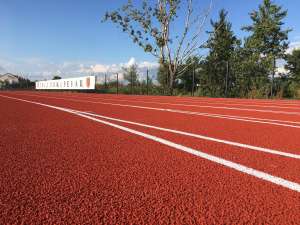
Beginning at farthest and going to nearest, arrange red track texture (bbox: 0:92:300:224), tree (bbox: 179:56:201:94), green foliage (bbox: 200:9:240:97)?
tree (bbox: 179:56:201:94), green foliage (bbox: 200:9:240:97), red track texture (bbox: 0:92:300:224)

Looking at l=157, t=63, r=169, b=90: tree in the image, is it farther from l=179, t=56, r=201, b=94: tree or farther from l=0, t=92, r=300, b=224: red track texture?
l=0, t=92, r=300, b=224: red track texture

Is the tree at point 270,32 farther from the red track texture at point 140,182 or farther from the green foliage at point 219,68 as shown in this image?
the red track texture at point 140,182

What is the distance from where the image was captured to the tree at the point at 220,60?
23.0 m

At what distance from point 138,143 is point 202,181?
59.5 inches

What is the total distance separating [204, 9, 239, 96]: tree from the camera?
23016 mm

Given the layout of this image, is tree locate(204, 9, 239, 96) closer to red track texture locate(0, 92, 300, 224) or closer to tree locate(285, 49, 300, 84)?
tree locate(285, 49, 300, 84)

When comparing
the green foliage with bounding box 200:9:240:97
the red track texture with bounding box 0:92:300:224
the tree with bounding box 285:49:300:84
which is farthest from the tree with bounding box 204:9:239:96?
the red track texture with bounding box 0:92:300:224

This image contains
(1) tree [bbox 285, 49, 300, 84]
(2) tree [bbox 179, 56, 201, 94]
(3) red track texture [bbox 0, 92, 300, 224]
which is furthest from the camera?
(1) tree [bbox 285, 49, 300, 84]

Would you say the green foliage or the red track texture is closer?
the red track texture

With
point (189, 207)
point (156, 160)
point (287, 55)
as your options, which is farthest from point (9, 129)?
point (287, 55)

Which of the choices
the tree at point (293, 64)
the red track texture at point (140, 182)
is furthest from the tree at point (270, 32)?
the red track texture at point (140, 182)

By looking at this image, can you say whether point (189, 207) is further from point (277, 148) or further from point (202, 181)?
point (277, 148)

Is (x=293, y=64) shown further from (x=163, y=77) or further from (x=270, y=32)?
(x=163, y=77)

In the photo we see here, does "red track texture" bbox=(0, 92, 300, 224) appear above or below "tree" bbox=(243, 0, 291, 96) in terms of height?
below
